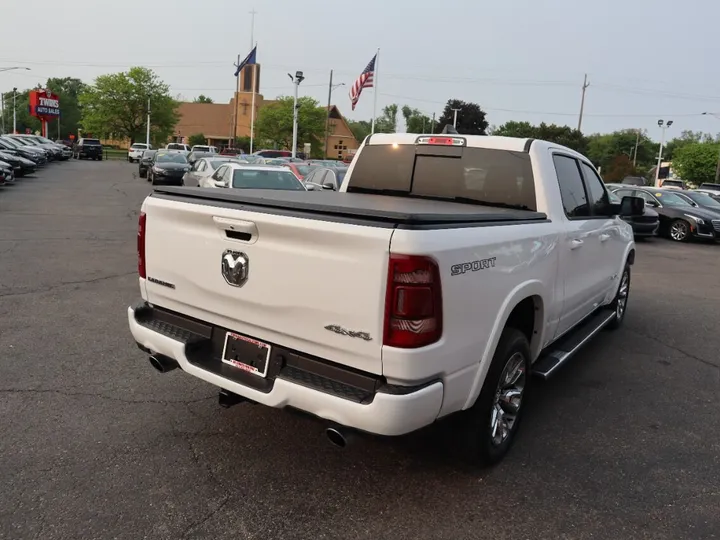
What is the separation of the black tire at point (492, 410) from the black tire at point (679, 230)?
54.6 ft

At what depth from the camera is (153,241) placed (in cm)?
373

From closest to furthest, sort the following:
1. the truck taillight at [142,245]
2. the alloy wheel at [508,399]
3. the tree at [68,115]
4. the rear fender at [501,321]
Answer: the rear fender at [501,321] → the alloy wheel at [508,399] → the truck taillight at [142,245] → the tree at [68,115]

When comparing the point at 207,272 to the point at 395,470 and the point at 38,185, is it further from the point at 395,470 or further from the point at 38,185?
the point at 38,185

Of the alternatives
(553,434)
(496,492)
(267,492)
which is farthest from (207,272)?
(553,434)

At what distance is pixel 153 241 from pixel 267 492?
1674mm

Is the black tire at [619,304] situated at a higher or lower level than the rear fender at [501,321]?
lower

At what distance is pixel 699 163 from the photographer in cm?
5678

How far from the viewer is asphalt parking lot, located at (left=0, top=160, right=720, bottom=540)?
9.84 feet

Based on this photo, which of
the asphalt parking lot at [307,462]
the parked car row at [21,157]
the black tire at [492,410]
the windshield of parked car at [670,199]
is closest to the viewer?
the asphalt parking lot at [307,462]

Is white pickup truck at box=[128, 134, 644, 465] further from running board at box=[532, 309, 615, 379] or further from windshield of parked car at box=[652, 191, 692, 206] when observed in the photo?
windshield of parked car at box=[652, 191, 692, 206]

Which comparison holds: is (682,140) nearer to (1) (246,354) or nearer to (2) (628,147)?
(2) (628,147)

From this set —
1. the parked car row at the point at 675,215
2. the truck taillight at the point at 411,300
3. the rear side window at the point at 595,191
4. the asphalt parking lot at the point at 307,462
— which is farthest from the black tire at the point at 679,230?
the truck taillight at the point at 411,300

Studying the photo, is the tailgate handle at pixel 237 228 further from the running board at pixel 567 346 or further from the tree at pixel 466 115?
the tree at pixel 466 115

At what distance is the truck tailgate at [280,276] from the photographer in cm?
272
